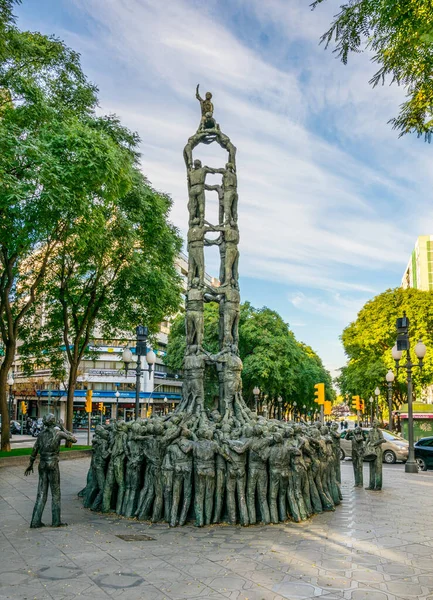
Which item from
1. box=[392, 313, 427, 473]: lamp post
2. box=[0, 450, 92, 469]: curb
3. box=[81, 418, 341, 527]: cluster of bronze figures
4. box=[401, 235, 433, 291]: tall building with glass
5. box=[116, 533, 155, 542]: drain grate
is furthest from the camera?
box=[401, 235, 433, 291]: tall building with glass

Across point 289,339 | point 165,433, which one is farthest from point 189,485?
point 289,339

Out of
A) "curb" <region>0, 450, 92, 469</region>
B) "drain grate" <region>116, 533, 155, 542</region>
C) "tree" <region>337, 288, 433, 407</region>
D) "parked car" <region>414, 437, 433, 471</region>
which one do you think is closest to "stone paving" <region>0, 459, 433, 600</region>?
"drain grate" <region>116, 533, 155, 542</region>

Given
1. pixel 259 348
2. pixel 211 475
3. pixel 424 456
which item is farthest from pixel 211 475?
pixel 259 348

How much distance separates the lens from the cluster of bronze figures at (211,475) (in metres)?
10.2

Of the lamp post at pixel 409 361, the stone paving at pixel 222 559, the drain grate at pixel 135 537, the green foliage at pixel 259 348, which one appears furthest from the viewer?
the green foliage at pixel 259 348

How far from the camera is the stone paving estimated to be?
21.3 feet

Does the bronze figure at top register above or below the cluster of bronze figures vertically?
above

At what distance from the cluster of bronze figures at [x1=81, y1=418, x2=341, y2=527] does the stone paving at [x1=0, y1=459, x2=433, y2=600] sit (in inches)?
14.8

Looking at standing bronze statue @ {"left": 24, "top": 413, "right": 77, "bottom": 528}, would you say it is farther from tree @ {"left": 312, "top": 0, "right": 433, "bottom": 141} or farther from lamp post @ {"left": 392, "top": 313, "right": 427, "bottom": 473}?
lamp post @ {"left": 392, "top": 313, "right": 427, "bottom": 473}

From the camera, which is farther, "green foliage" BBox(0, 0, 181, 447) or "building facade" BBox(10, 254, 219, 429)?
"building facade" BBox(10, 254, 219, 429)

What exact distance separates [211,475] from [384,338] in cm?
3484

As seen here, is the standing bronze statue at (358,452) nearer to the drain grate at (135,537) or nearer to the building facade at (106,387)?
the drain grate at (135,537)

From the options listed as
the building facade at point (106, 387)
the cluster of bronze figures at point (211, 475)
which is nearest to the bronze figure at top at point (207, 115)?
the cluster of bronze figures at point (211, 475)

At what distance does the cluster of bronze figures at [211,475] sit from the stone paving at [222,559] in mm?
377
